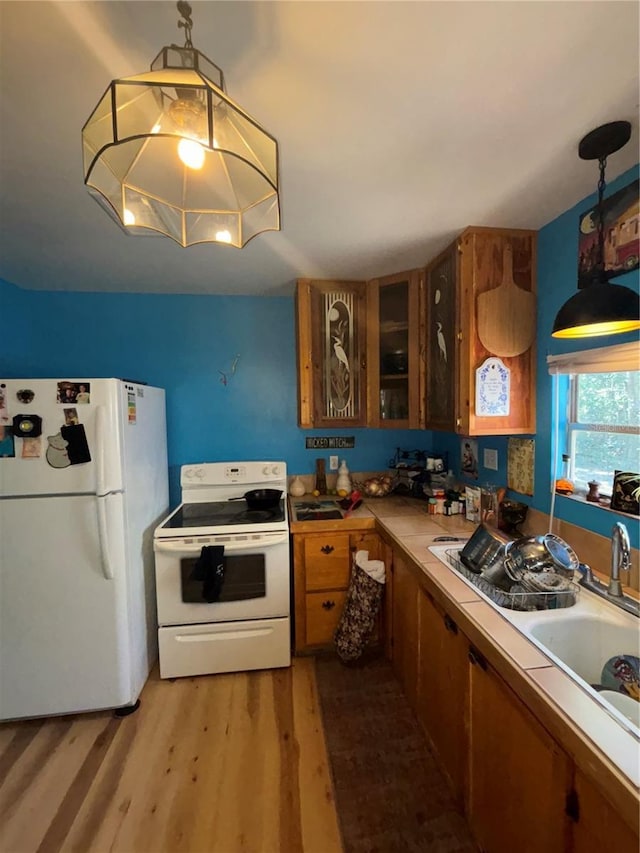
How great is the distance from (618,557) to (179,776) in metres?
1.95

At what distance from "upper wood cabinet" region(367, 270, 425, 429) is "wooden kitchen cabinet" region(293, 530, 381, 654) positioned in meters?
0.79

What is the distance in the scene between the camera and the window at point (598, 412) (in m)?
1.41

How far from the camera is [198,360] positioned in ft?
8.93

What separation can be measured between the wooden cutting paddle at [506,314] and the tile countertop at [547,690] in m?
1.04

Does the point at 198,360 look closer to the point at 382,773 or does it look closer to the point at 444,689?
the point at 444,689

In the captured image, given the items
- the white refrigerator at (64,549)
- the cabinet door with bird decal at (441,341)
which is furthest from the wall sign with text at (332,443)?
the white refrigerator at (64,549)

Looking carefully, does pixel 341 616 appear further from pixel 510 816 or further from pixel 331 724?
pixel 510 816

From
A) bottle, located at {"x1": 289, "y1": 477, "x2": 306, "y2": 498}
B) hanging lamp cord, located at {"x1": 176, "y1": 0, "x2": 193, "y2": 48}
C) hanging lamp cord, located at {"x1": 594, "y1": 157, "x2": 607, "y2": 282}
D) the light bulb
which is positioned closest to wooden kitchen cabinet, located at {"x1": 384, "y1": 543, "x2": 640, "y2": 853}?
bottle, located at {"x1": 289, "y1": 477, "x2": 306, "y2": 498}

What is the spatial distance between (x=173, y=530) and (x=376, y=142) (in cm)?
202

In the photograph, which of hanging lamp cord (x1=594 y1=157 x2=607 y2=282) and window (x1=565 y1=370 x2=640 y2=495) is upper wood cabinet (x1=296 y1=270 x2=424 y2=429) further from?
hanging lamp cord (x1=594 y1=157 x2=607 y2=282)

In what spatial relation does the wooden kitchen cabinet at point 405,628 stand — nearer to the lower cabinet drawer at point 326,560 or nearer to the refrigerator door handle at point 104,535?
the lower cabinet drawer at point 326,560

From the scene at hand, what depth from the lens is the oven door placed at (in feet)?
6.68

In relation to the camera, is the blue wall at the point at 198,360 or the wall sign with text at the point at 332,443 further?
the wall sign with text at the point at 332,443

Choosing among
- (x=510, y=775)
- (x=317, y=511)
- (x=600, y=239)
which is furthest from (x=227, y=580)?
(x=600, y=239)
